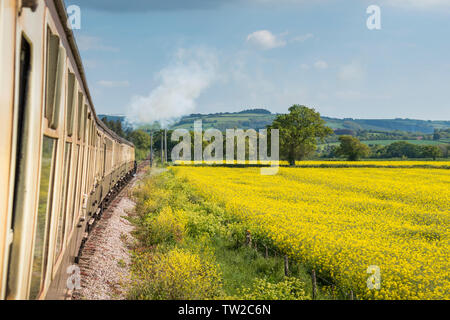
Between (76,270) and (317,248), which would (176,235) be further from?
(76,270)

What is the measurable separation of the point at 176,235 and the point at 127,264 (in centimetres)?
200

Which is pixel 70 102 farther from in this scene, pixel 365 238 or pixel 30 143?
pixel 365 238

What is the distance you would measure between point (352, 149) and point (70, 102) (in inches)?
2499

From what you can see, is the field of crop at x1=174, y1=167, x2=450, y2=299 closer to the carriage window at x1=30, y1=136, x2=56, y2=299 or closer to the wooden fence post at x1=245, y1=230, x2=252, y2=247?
the wooden fence post at x1=245, y1=230, x2=252, y2=247

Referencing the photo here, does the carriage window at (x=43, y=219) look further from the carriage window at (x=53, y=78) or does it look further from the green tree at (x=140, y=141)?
the green tree at (x=140, y=141)

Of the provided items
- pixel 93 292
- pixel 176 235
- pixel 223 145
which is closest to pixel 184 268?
pixel 93 292

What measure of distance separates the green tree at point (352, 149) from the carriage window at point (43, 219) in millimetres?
64352

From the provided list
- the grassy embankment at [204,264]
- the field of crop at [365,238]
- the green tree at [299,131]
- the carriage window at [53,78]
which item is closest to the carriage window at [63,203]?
the carriage window at [53,78]

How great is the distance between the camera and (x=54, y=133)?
3.20m

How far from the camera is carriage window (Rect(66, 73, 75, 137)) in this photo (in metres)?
4.15

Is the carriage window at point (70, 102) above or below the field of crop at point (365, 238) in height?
above

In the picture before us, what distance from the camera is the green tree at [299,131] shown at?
54312mm

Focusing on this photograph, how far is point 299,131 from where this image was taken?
180 feet

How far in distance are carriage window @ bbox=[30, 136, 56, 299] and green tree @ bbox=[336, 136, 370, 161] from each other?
6435cm
